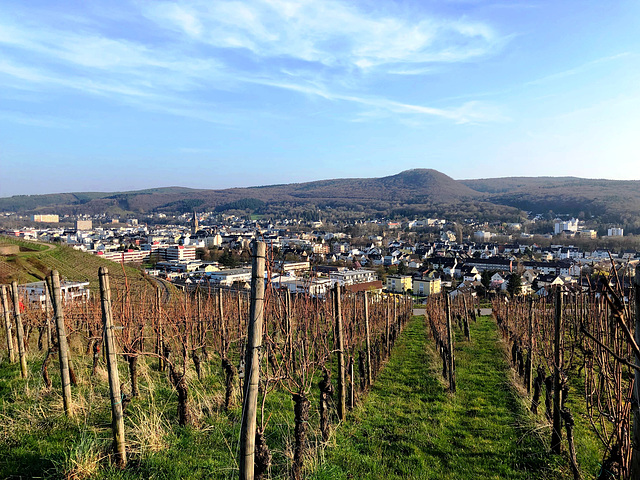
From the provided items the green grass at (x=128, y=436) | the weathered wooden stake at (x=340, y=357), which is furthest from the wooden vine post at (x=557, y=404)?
the green grass at (x=128, y=436)

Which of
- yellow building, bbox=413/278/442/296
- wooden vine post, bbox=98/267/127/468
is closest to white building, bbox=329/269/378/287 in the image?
yellow building, bbox=413/278/442/296

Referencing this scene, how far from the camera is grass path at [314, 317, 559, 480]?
169 inches

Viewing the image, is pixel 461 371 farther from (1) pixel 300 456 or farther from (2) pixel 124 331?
(2) pixel 124 331

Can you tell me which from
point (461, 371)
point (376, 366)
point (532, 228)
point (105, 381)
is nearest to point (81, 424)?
point (105, 381)

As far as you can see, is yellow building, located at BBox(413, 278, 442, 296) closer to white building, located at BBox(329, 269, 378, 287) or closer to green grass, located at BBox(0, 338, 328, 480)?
white building, located at BBox(329, 269, 378, 287)

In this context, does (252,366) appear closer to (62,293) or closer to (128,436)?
(128,436)

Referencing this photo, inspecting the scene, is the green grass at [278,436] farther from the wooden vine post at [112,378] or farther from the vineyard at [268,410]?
the wooden vine post at [112,378]

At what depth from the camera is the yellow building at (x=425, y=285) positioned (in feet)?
138

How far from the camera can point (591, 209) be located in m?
123

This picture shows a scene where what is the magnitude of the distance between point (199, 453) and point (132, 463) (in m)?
0.62

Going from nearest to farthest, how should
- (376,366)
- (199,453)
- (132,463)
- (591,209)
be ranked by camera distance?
(132,463) → (199,453) → (376,366) → (591,209)

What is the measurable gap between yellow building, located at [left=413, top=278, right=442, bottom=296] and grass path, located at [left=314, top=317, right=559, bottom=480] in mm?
34251

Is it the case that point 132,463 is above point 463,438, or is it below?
above

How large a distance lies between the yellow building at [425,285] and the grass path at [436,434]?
3425cm
